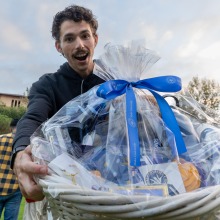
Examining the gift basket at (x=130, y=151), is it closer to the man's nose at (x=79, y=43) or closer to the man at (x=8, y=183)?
the man's nose at (x=79, y=43)

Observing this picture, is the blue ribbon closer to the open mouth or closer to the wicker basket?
the wicker basket

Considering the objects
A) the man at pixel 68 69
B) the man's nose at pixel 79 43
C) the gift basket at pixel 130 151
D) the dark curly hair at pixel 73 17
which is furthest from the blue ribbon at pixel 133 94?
the dark curly hair at pixel 73 17

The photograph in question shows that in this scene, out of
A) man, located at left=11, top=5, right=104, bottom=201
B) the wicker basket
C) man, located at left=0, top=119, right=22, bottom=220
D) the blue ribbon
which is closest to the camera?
the wicker basket

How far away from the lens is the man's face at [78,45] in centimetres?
150

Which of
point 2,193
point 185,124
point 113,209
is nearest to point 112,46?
point 185,124

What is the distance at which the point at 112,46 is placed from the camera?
110 cm

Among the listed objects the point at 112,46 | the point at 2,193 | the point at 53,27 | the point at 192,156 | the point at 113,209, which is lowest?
the point at 2,193

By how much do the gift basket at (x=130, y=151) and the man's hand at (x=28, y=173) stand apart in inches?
0.9

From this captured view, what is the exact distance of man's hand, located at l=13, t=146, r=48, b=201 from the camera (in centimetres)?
77

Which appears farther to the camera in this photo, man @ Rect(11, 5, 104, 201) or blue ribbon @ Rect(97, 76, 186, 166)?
man @ Rect(11, 5, 104, 201)

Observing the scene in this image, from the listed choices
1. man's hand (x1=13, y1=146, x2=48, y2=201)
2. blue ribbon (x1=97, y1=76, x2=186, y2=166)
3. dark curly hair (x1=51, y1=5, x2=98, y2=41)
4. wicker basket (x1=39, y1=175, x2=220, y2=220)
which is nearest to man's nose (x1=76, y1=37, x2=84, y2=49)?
dark curly hair (x1=51, y1=5, x2=98, y2=41)

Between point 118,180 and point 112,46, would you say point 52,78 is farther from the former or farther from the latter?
point 118,180

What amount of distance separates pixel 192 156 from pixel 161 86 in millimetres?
225

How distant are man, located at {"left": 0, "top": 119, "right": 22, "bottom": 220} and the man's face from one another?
1.85m
